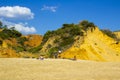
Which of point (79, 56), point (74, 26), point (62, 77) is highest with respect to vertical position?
point (74, 26)

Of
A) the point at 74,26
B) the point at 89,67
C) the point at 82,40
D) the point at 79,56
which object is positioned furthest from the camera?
the point at 74,26

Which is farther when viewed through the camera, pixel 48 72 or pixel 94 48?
pixel 94 48

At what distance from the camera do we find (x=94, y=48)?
34.7 metres

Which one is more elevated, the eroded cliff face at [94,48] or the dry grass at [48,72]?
the eroded cliff face at [94,48]

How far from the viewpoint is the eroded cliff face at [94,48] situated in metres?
33.2

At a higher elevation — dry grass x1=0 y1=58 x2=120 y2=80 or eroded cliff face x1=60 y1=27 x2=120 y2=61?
eroded cliff face x1=60 y1=27 x2=120 y2=61

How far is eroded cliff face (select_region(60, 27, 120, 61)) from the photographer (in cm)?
3325

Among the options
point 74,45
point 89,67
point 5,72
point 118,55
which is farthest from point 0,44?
point 5,72

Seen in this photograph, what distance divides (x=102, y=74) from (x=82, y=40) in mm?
15683

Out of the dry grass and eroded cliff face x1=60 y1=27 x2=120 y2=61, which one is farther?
eroded cliff face x1=60 y1=27 x2=120 y2=61

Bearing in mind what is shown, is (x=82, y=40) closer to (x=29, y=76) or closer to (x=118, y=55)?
(x=118, y=55)

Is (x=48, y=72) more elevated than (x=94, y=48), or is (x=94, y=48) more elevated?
(x=94, y=48)

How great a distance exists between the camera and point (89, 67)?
892 inches

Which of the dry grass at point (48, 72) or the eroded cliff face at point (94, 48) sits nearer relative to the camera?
the dry grass at point (48, 72)
